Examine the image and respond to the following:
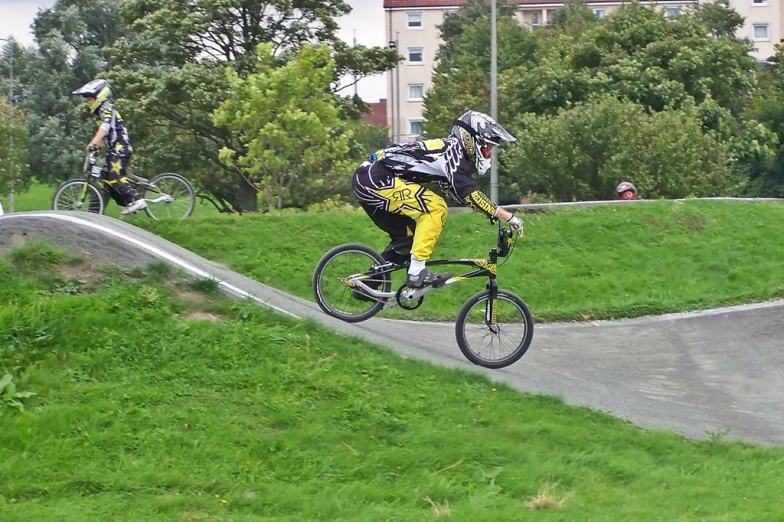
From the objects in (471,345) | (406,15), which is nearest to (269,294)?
(471,345)

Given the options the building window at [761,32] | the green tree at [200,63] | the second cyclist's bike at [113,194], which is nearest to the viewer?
the second cyclist's bike at [113,194]

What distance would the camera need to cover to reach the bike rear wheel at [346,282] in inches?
344

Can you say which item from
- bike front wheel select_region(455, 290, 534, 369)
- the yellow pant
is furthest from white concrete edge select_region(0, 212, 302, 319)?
bike front wheel select_region(455, 290, 534, 369)

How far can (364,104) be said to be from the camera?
33156mm

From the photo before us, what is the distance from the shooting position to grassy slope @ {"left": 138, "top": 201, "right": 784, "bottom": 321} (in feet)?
40.4

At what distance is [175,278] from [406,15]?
222 ft

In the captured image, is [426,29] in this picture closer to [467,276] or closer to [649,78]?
[649,78]

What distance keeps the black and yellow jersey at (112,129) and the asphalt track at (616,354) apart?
147cm

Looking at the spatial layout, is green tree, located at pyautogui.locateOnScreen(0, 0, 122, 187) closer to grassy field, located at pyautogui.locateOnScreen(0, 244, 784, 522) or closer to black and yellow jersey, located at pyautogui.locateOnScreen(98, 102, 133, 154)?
black and yellow jersey, located at pyautogui.locateOnScreen(98, 102, 133, 154)

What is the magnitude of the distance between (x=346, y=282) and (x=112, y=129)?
4.41 metres

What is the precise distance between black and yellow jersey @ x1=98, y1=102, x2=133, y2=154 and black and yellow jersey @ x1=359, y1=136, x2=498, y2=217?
438cm

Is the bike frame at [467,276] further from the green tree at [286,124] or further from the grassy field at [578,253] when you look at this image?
the green tree at [286,124]

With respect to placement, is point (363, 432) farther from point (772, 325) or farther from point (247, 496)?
point (772, 325)

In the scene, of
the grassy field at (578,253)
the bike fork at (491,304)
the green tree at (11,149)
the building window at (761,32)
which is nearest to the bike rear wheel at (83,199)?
the grassy field at (578,253)
